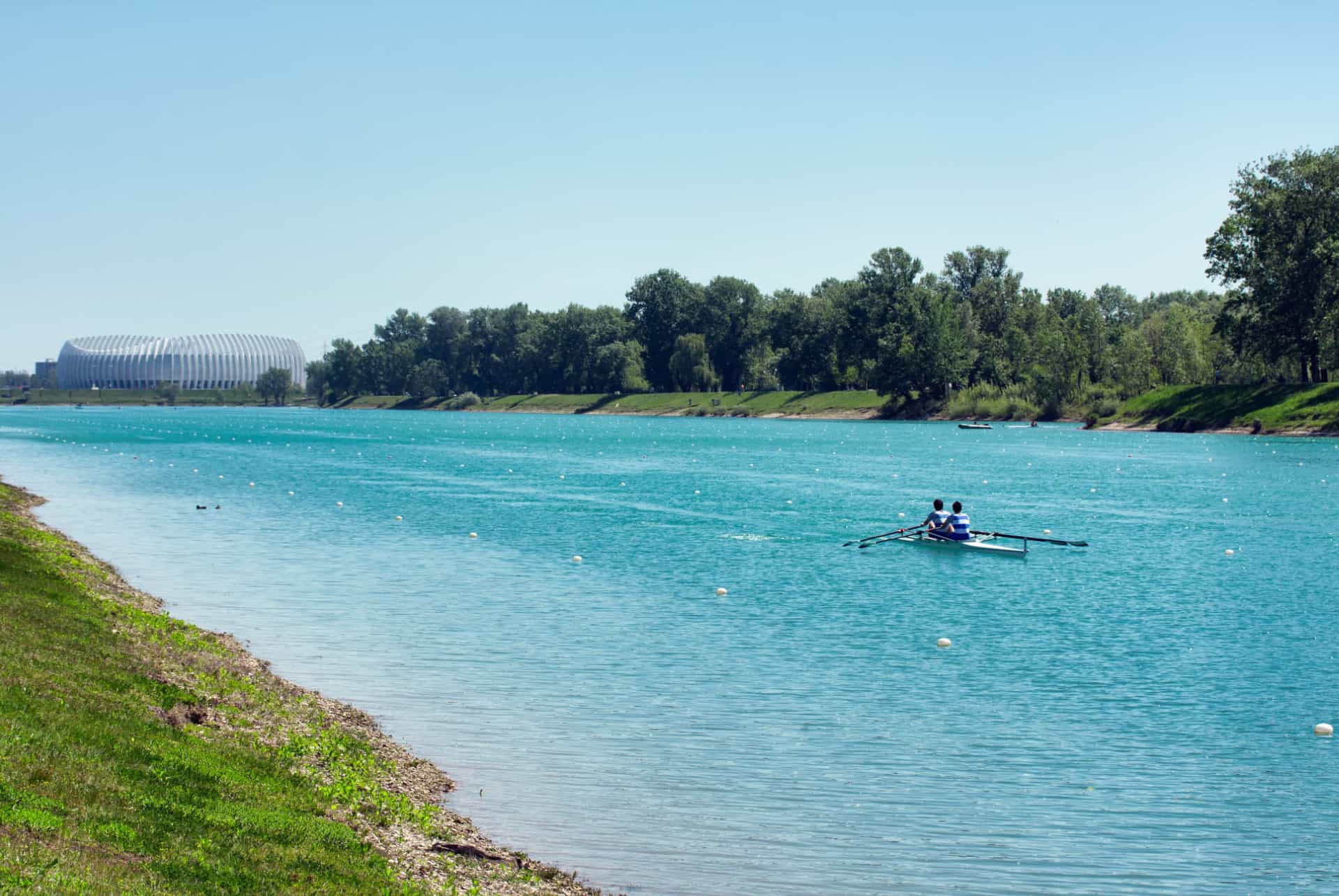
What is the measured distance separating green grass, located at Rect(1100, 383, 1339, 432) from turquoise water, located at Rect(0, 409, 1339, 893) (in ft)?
205

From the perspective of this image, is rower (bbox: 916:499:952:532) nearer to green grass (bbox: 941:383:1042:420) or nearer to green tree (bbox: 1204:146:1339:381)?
green tree (bbox: 1204:146:1339:381)

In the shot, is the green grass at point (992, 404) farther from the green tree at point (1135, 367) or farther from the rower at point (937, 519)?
the rower at point (937, 519)

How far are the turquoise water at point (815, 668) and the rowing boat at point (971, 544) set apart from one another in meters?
0.83

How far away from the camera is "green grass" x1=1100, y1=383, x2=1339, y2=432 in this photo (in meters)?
127

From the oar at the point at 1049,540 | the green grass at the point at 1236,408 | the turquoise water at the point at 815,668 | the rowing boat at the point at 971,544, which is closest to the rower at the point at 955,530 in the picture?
the rowing boat at the point at 971,544

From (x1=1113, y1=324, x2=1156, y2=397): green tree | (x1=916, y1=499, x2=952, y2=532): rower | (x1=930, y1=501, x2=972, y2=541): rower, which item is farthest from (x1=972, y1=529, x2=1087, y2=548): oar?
(x1=1113, y1=324, x2=1156, y2=397): green tree

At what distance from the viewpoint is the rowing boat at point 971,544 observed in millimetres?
48938

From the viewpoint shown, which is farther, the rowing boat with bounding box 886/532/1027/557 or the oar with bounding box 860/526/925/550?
the oar with bounding box 860/526/925/550

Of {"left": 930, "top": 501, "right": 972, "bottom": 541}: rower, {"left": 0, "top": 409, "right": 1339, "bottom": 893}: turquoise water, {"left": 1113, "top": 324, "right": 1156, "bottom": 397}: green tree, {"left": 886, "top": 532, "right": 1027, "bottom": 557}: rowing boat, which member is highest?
{"left": 1113, "top": 324, "right": 1156, "bottom": 397}: green tree

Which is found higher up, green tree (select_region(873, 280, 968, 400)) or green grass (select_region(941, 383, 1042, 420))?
green tree (select_region(873, 280, 968, 400))

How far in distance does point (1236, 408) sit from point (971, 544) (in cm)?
10206

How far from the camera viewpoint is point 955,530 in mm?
50500

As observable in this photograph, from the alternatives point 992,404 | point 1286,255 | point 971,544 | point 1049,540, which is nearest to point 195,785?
point 971,544

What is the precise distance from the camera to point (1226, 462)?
9681 centimetres
